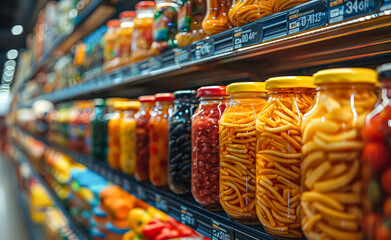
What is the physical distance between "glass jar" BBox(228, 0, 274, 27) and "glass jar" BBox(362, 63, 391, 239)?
0.40 meters

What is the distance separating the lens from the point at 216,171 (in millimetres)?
892

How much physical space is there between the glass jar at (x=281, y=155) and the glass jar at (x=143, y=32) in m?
0.85

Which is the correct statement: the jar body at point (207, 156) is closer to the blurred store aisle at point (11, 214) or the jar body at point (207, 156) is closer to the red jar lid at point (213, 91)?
the red jar lid at point (213, 91)

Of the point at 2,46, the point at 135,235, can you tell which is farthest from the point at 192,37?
the point at 2,46

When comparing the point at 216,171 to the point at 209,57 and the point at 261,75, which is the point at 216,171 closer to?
the point at 209,57

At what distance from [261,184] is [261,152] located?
0.20 feet

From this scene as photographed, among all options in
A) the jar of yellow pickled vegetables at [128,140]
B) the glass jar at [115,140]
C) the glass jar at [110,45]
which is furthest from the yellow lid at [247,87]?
the glass jar at [110,45]

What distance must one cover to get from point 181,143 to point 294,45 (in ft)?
1.47

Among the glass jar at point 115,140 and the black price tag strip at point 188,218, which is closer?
the black price tag strip at point 188,218

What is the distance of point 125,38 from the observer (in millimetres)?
1693

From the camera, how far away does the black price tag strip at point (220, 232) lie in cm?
79

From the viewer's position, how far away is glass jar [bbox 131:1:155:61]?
57.5 inches

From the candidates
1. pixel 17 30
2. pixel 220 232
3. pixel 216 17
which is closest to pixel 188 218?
pixel 220 232

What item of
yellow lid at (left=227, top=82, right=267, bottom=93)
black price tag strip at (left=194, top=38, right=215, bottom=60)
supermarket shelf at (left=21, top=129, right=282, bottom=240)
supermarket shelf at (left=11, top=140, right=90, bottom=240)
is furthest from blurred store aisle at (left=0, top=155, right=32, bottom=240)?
yellow lid at (left=227, top=82, right=267, bottom=93)
